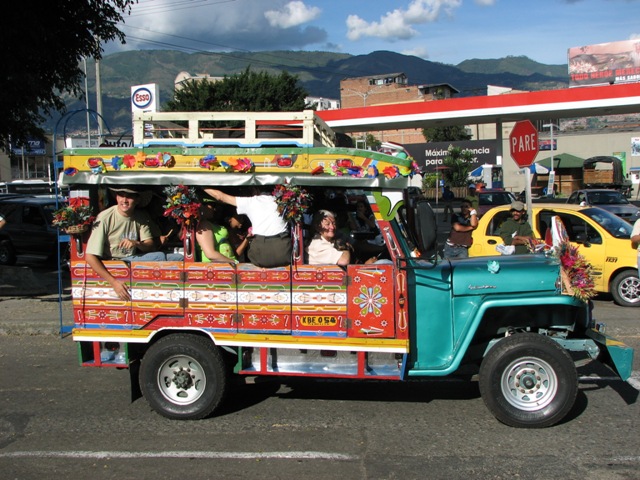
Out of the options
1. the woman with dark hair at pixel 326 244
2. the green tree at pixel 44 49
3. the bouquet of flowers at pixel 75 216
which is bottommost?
the woman with dark hair at pixel 326 244

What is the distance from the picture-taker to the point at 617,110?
29516mm

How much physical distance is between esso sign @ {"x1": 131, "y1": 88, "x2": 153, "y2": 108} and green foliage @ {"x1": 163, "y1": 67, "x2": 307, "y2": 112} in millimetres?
20804

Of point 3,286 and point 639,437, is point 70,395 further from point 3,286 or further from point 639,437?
point 3,286

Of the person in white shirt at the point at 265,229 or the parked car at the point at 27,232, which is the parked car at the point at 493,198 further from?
the person in white shirt at the point at 265,229

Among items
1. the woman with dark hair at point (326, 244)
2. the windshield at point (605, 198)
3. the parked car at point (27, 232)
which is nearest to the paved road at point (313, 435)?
the woman with dark hair at point (326, 244)

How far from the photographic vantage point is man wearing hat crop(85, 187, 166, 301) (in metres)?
5.81

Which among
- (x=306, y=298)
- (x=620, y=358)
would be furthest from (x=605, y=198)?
(x=306, y=298)

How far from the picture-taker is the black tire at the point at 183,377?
5738 mm

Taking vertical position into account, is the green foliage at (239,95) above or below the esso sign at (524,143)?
above

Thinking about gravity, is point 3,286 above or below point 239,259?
below

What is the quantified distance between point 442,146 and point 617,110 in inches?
774

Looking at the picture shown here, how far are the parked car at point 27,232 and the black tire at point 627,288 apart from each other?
1296 centimetres

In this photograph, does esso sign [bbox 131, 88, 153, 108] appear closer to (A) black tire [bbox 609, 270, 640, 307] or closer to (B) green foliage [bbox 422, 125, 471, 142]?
(A) black tire [bbox 609, 270, 640, 307]

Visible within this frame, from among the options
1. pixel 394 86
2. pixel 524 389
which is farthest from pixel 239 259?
pixel 394 86
